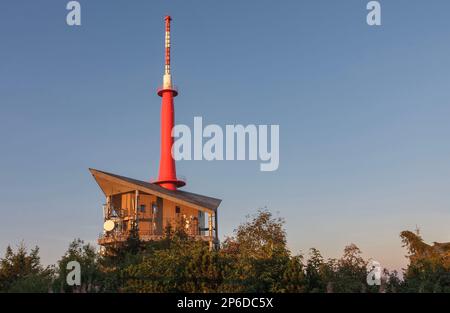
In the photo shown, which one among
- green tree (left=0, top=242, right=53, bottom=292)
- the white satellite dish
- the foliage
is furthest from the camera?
the white satellite dish

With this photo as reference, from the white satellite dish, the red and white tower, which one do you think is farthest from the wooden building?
the red and white tower

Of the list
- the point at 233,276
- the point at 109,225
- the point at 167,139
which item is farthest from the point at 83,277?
the point at 167,139

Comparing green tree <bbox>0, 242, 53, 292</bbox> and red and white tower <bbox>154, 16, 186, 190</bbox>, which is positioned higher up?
red and white tower <bbox>154, 16, 186, 190</bbox>

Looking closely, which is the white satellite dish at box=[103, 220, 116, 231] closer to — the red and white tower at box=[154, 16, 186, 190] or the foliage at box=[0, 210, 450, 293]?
the red and white tower at box=[154, 16, 186, 190]

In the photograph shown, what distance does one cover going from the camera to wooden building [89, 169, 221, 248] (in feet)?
182

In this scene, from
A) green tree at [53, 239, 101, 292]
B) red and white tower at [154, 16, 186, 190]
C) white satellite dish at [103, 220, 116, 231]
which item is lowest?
green tree at [53, 239, 101, 292]

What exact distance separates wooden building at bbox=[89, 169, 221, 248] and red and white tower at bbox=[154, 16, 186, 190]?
6.43 metres

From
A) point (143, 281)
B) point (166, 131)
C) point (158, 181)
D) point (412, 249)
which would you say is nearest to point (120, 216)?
point (158, 181)

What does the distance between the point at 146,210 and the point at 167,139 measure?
481 inches

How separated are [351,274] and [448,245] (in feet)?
52.0

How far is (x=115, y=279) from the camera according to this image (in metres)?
27.3

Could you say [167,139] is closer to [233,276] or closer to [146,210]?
[146,210]

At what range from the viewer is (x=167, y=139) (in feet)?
224
